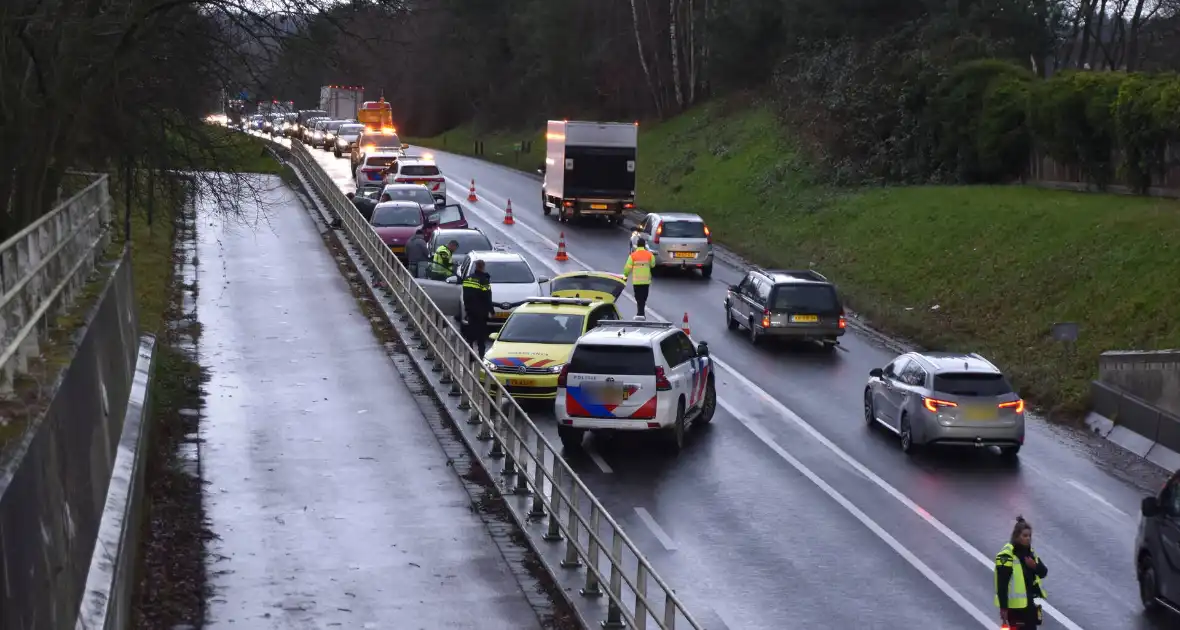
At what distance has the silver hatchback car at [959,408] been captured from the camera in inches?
840

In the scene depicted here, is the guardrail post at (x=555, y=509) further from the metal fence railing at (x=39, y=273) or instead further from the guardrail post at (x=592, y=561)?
the metal fence railing at (x=39, y=273)

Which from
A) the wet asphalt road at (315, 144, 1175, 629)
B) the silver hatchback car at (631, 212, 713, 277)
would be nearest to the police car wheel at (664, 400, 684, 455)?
the wet asphalt road at (315, 144, 1175, 629)

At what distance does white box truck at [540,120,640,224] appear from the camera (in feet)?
165

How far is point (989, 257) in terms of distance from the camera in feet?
118

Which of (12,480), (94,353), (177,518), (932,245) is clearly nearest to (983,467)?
(177,518)

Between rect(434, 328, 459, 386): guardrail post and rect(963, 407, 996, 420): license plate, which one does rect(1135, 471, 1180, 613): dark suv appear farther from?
rect(434, 328, 459, 386): guardrail post

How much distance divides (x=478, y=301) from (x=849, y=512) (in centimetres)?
1000

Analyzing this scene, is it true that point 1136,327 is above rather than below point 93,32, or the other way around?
below

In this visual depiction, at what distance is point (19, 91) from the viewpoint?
837 inches

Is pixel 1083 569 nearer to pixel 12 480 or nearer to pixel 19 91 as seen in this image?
pixel 12 480

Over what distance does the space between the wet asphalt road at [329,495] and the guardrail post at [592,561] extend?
589mm

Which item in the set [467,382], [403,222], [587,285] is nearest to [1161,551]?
[467,382]

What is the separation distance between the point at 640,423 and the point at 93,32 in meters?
8.84

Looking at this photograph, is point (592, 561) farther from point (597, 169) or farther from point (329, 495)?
point (597, 169)
